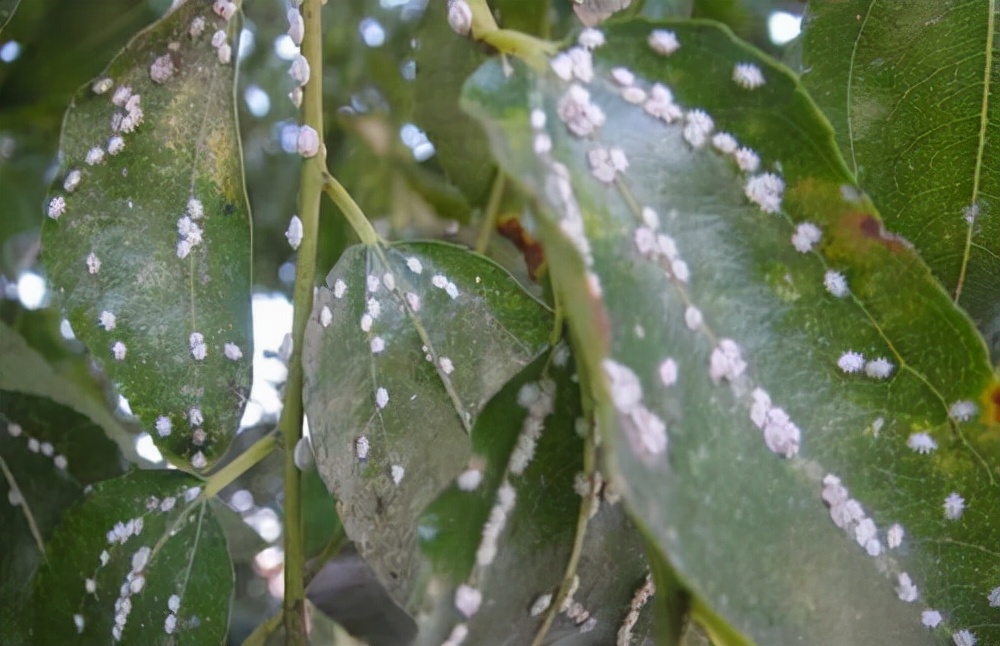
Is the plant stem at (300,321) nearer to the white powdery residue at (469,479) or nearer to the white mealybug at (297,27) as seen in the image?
the white mealybug at (297,27)

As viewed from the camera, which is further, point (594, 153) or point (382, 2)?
point (382, 2)

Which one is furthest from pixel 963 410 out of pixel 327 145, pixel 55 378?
pixel 55 378

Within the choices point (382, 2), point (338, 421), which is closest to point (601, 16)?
point (338, 421)

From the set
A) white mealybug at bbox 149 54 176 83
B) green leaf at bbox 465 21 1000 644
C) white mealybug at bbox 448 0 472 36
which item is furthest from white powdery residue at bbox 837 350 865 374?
white mealybug at bbox 149 54 176 83

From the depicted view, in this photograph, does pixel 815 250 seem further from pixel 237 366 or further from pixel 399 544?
pixel 237 366

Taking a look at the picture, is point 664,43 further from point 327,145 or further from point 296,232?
point 327,145

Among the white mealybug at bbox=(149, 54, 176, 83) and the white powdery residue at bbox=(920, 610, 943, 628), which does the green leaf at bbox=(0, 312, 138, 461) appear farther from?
the white powdery residue at bbox=(920, 610, 943, 628)
